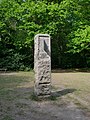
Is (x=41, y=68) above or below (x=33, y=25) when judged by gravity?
below

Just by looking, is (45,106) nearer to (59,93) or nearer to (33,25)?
(59,93)

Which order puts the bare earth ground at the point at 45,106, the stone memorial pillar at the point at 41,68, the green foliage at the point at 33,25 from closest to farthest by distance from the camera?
the bare earth ground at the point at 45,106 < the stone memorial pillar at the point at 41,68 < the green foliage at the point at 33,25

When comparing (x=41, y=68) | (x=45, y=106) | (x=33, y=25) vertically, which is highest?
(x=33, y=25)

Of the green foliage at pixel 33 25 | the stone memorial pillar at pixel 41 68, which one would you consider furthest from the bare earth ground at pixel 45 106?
the green foliage at pixel 33 25

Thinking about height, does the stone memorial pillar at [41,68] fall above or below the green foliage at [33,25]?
below

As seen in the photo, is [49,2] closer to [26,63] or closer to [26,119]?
[26,63]

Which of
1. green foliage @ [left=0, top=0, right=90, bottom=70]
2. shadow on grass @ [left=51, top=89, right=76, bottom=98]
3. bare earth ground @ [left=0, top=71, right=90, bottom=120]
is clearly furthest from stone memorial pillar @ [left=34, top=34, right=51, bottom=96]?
green foliage @ [left=0, top=0, right=90, bottom=70]

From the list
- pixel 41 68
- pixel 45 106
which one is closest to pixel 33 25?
pixel 41 68

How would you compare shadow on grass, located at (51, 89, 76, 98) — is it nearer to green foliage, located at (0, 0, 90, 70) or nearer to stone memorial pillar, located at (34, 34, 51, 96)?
stone memorial pillar, located at (34, 34, 51, 96)

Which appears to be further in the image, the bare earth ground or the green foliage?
the green foliage

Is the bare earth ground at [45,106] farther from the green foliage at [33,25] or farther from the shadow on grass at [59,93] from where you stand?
the green foliage at [33,25]

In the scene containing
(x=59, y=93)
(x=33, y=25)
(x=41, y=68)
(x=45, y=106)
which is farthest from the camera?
(x=33, y=25)

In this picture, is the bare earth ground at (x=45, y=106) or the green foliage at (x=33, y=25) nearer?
the bare earth ground at (x=45, y=106)

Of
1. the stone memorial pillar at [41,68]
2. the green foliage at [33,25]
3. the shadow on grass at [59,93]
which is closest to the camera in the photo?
the stone memorial pillar at [41,68]
